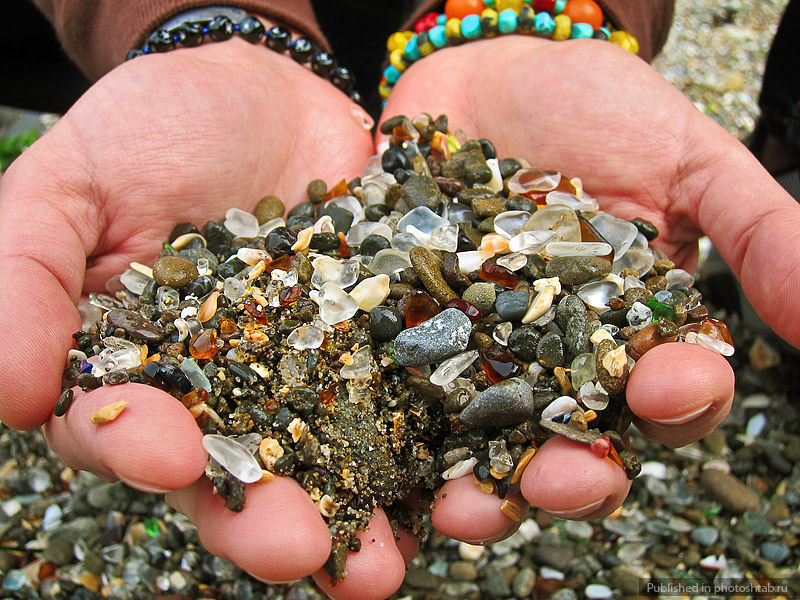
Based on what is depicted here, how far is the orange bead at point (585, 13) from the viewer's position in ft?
6.09

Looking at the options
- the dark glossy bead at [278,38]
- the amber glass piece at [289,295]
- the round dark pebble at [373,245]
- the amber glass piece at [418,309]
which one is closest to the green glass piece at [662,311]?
the amber glass piece at [418,309]

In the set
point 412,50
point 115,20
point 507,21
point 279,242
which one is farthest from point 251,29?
point 279,242

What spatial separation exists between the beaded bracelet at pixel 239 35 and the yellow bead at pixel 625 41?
787 millimetres

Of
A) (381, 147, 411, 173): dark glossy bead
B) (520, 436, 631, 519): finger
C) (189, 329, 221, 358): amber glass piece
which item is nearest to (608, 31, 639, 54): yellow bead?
(381, 147, 411, 173): dark glossy bead

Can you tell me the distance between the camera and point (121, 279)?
1358mm

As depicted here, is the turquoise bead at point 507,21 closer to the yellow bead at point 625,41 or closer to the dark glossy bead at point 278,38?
the yellow bead at point 625,41

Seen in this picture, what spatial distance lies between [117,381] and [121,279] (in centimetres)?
38

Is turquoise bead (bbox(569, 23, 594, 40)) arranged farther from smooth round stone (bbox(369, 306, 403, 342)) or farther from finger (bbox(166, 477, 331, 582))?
finger (bbox(166, 477, 331, 582))

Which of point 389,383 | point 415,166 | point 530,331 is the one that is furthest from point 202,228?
point 530,331

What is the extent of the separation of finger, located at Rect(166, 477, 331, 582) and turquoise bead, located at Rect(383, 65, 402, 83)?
1.49 meters

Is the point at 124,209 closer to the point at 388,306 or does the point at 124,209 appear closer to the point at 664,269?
the point at 388,306

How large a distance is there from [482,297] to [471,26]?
3.58ft

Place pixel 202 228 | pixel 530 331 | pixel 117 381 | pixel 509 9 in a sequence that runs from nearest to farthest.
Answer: pixel 117 381 < pixel 530 331 < pixel 202 228 < pixel 509 9

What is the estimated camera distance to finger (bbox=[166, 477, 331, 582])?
965 mm
